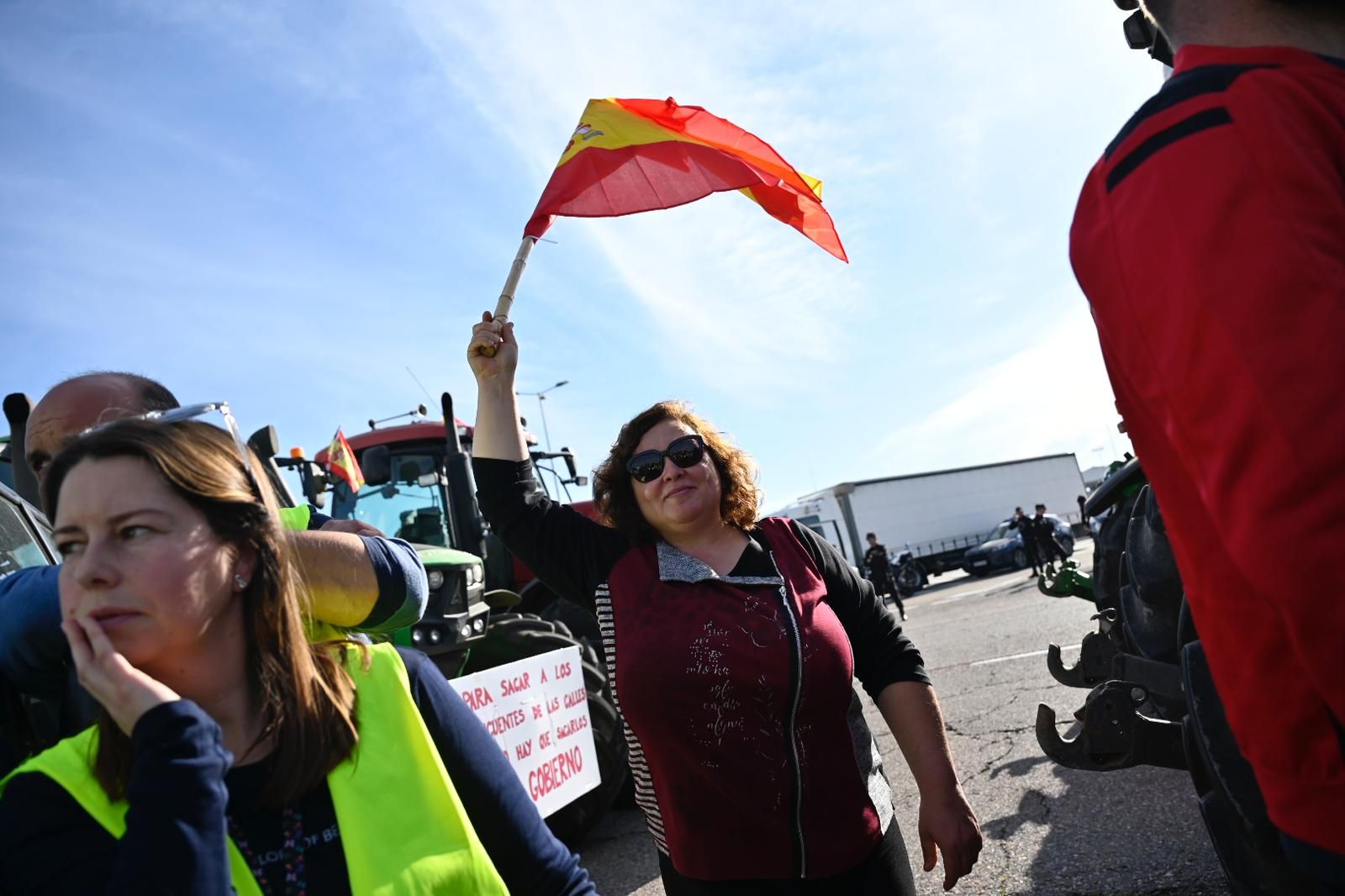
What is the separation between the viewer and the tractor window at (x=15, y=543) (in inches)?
92.0

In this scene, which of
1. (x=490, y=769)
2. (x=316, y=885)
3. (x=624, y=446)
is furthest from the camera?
(x=624, y=446)

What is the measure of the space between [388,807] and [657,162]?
262 cm

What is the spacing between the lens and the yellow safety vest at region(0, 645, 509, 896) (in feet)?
4.01

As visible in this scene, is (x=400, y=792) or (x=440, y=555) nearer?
(x=400, y=792)

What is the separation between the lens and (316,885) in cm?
126

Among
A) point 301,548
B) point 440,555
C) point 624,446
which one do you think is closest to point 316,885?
point 301,548

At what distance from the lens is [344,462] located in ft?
24.1

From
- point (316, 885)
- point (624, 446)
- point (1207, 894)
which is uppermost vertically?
point (624, 446)

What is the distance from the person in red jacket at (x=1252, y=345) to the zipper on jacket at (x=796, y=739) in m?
1.20

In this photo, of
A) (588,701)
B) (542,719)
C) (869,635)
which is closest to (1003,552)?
(588,701)

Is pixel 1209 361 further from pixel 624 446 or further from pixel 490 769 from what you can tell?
pixel 624 446

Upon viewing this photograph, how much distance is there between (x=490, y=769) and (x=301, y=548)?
0.52m

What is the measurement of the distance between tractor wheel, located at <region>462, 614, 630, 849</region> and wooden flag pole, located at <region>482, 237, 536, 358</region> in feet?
8.55

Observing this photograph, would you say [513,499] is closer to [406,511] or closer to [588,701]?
[588,701]
